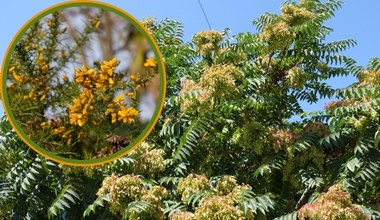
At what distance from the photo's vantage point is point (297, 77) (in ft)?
21.6

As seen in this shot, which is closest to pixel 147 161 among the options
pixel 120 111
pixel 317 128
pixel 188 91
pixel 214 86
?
pixel 188 91

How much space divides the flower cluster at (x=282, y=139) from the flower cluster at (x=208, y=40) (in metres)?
1.34

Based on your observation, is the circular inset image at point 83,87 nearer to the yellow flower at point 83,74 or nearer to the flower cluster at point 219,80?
the yellow flower at point 83,74

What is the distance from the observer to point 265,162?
19.8 feet

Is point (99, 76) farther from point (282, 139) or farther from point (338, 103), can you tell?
point (338, 103)

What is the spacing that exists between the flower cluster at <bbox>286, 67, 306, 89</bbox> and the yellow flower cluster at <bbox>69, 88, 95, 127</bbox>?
4709 mm

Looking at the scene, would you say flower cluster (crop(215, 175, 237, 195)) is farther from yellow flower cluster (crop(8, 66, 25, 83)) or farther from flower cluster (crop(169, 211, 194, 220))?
yellow flower cluster (crop(8, 66, 25, 83))

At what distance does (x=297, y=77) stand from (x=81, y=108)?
476cm

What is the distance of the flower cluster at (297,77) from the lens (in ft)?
21.6

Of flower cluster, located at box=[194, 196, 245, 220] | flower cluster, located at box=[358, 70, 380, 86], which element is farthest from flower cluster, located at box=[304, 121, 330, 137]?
flower cluster, located at box=[194, 196, 245, 220]

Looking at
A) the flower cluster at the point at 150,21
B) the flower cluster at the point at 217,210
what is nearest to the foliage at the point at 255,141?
the flower cluster at the point at 217,210

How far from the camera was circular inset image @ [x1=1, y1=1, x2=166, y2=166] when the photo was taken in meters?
2.06

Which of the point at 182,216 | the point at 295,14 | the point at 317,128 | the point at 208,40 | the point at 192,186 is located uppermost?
the point at 295,14

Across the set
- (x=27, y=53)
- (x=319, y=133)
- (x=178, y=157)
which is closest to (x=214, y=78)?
(x=178, y=157)
